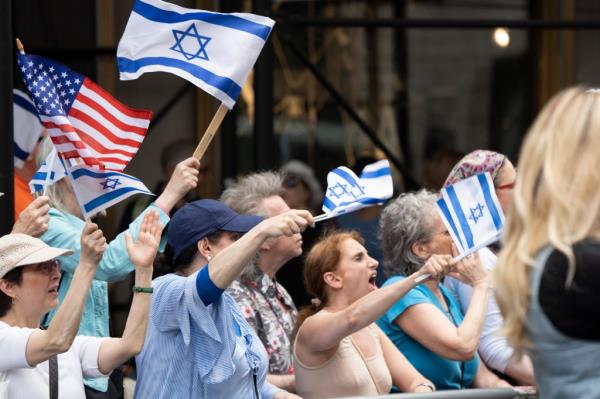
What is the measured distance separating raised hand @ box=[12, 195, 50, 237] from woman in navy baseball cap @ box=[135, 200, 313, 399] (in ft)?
1.50

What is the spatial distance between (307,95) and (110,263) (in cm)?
558

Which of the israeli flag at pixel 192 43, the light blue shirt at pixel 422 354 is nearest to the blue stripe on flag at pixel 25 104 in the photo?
the israeli flag at pixel 192 43

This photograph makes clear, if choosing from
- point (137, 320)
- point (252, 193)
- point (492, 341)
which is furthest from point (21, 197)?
point (492, 341)

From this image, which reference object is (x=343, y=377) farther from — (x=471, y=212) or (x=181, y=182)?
(x=181, y=182)

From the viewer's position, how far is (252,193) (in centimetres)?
602

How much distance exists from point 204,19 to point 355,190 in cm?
87

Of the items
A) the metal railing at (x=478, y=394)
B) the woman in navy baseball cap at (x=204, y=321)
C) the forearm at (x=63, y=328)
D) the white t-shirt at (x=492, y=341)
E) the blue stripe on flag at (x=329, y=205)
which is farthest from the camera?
the white t-shirt at (x=492, y=341)

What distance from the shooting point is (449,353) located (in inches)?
208

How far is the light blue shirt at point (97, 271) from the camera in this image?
5.16 meters

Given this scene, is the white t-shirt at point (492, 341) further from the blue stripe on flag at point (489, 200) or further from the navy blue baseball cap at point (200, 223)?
the navy blue baseball cap at point (200, 223)

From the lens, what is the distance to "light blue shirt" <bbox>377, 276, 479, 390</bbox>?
18.0 feet

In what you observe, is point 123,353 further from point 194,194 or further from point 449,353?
point 194,194

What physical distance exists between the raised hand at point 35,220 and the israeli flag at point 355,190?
3.29 ft

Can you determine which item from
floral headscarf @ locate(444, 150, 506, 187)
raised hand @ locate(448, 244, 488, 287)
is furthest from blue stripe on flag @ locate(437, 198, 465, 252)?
floral headscarf @ locate(444, 150, 506, 187)
